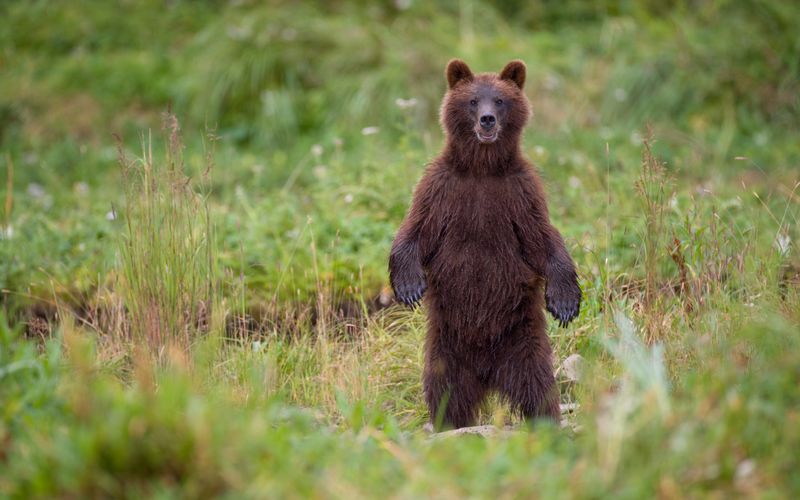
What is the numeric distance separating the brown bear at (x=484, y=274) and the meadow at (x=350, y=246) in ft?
0.96

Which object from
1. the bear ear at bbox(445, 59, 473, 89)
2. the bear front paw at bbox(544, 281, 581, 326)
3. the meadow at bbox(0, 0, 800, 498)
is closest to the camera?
the meadow at bbox(0, 0, 800, 498)

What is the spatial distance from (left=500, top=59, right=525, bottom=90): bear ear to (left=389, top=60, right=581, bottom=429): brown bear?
349mm

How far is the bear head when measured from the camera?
5.02m

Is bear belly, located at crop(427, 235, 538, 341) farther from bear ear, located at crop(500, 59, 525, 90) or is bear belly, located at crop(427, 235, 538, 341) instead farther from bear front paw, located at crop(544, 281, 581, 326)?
bear ear, located at crop(500, 59, 525, 90)

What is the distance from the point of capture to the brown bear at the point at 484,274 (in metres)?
4.90

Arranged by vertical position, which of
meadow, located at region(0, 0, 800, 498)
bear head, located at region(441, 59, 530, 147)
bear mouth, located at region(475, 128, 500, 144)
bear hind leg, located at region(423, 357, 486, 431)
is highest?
bear head, located at region(441, 59, 530, 147)

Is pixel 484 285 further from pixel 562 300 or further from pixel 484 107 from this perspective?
pixel 484 107

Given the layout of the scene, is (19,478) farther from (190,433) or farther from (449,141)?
(449,141)

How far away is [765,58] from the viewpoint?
10.3 m

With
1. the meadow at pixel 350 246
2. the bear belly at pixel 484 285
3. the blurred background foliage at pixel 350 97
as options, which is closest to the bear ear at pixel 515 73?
the meadow at pixel 350 246

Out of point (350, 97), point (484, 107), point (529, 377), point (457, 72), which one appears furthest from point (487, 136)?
point (350, 97)

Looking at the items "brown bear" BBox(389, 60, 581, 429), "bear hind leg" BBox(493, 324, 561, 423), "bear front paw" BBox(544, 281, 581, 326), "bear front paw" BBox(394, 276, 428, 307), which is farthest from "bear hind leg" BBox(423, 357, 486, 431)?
"bear front paw" BBox(544, 281, 581, 326)

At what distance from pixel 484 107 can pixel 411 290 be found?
997 millimetres

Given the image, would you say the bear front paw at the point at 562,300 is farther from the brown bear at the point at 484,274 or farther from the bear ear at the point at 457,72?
the bear ear at the point at 457,72
